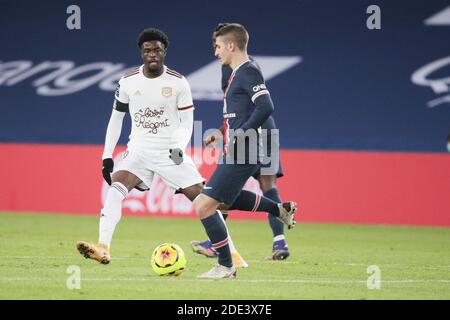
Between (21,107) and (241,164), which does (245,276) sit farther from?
(21,107)

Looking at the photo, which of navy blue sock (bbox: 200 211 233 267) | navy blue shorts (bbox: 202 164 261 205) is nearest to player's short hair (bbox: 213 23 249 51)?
navy blue shorts (bbox: 202 164 261 205)

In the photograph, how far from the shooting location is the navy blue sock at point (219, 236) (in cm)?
957

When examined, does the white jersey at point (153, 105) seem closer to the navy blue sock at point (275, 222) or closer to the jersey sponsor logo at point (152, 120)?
the jersey sponsor logo at point (152, 120)

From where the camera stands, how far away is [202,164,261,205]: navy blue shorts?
9.51 metres

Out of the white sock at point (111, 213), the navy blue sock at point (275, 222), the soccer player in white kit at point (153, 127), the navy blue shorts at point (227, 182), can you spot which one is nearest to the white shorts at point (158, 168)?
the soccer player in white kit at point (153, 127)

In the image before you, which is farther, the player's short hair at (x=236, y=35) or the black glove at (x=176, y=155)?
the black glove at (x=176, y=155)

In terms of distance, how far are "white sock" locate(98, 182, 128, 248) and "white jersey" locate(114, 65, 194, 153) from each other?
49 cm

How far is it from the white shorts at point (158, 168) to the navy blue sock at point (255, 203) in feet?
1.69

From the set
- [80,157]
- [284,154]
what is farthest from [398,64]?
[80,157]

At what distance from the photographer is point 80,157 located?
18609 millimetres

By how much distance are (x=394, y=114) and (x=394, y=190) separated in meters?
4.14

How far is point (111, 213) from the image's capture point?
1045 centimetres

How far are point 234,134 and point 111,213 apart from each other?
5.59ft

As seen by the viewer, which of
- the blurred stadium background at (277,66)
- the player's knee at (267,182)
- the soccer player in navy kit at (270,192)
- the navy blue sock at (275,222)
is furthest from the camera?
the blurred stadium background at (277,66)
